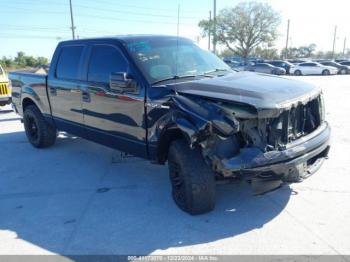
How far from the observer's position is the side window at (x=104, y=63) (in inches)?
173

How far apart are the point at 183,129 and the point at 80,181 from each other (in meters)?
Answer: 2.26

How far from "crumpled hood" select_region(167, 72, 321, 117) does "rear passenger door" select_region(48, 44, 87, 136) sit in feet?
6.74

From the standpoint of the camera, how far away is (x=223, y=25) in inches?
2163

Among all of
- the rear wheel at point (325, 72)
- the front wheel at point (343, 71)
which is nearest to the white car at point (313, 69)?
→ the rear wheel at point (325, 72)

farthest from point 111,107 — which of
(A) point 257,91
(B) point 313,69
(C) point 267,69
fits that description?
(B) point 313,69

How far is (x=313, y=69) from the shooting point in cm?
3353

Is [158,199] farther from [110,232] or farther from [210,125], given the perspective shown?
[210,125]

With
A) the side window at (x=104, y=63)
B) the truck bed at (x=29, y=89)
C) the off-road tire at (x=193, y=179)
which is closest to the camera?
the off-road tire at (x=193, y=179)

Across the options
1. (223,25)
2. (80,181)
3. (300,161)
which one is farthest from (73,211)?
(223,25)

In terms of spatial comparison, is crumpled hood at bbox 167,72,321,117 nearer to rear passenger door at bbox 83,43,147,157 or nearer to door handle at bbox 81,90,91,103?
rear passenger door at bbox 83,43,147,157

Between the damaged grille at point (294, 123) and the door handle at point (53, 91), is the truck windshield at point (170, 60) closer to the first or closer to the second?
the damaged grille at point (294, 123)

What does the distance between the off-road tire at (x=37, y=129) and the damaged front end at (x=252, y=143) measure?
13.0 feet

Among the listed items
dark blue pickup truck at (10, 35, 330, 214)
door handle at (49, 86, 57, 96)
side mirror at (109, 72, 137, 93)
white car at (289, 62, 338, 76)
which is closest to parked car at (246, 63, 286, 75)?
white car at (289, 62, 338, 76)

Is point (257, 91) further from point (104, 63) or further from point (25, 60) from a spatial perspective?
point (25, 60)
